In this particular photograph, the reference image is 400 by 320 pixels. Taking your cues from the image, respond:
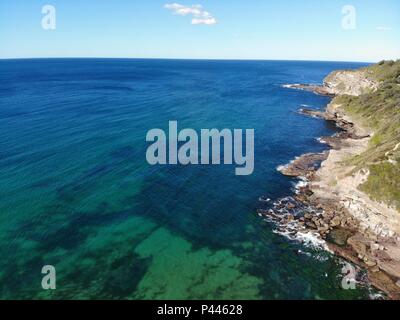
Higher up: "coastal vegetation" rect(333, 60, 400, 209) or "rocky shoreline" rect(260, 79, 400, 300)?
"coastal vegetation" rect(333, 60, 400, 209)

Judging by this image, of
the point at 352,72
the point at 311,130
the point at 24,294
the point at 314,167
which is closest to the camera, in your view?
the point at 24,294

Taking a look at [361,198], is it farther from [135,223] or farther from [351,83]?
[351,83]

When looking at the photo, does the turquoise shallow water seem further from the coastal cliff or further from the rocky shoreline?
the coastal cliff

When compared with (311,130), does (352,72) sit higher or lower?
higher

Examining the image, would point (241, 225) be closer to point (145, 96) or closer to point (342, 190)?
point (342, 190)

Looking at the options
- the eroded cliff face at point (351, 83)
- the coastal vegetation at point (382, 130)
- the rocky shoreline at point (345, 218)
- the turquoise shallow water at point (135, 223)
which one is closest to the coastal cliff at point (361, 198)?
the rocky shoreline at point (345, 218)

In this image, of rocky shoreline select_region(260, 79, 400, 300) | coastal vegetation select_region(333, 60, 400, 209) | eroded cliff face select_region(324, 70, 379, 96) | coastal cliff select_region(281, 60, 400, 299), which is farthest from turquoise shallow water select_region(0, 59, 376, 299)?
eroded cliff face select_region(324, 70, 379, 96)

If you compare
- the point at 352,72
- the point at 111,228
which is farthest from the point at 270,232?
the point at 352,72
